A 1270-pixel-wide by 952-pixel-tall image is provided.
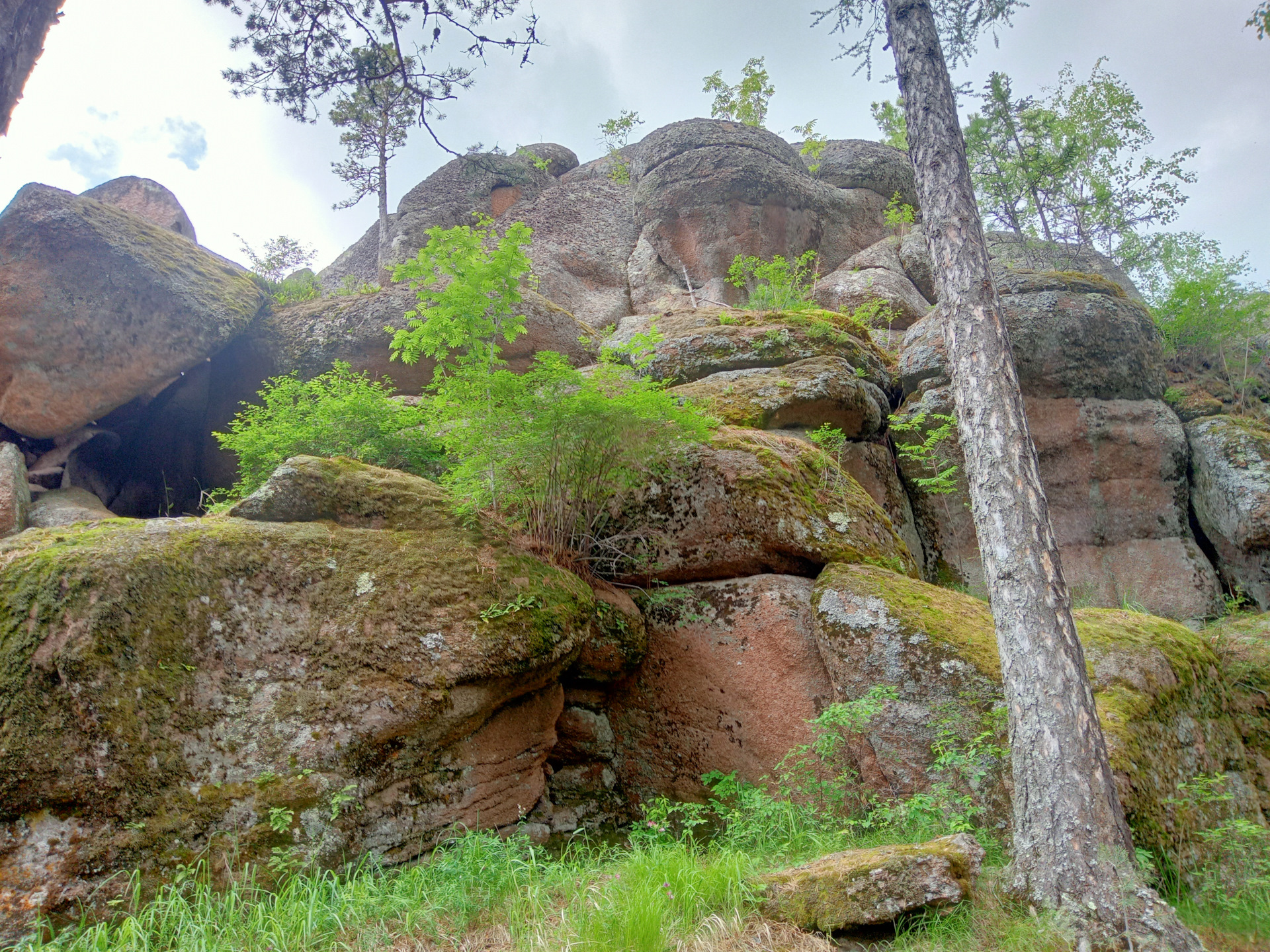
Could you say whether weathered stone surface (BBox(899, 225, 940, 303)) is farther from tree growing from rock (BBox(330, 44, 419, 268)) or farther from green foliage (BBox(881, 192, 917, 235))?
tree growing from rock (BBox(330, 44, 419, 268))

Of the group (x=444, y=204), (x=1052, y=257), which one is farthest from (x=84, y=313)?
(x=1052, y=257)

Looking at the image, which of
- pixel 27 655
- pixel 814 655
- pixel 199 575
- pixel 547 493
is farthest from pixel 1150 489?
pixel 27 655

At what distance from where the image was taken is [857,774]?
19.8 feet

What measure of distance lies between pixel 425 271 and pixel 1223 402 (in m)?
13.3

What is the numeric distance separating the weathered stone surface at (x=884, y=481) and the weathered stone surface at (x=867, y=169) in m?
13.6

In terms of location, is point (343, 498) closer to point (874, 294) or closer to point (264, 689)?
point (264, 689)

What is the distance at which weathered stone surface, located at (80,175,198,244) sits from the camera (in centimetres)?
2122

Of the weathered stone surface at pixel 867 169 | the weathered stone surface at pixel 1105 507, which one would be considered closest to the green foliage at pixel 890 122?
the weathered stone surface at pixel 867 169

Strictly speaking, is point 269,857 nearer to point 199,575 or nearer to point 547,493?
point 199,575

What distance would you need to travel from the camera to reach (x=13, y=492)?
1012 cm

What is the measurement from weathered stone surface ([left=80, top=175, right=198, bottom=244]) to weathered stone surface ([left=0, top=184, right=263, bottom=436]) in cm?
1173

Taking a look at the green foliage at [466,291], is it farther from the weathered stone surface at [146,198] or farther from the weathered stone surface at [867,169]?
the weathered stone surface at [146,198]

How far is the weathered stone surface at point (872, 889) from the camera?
384cm

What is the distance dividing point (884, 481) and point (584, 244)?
13.3 meters
